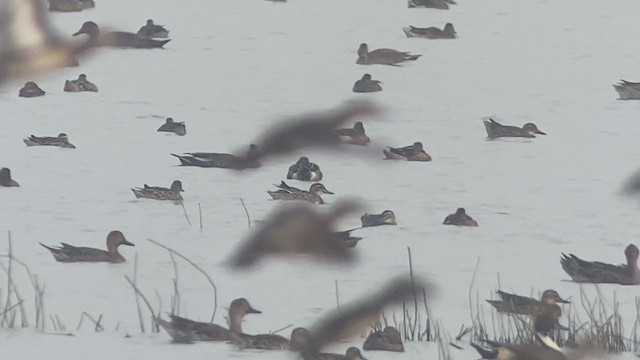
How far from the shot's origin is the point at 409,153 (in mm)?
14812

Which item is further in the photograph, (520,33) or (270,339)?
(520,33)

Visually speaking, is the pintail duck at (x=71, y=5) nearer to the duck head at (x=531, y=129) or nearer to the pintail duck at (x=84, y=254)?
the duck head at (x=531, y=129)

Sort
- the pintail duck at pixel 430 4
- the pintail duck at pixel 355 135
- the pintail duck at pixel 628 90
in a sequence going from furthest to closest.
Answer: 1. the pintail duck at pixel 430 4
2. the pintail duck at pixel 628 90
3. the pintail duck at pixel 355 135

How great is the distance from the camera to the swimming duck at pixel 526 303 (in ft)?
27.0

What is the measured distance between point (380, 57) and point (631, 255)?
32.8ft

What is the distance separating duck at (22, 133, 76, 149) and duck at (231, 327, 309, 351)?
295 inches

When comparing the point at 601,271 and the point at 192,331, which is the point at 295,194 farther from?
the point at 192,331

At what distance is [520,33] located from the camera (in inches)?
877

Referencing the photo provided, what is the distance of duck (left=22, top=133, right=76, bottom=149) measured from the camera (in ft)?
48.5

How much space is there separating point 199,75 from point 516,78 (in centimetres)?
352

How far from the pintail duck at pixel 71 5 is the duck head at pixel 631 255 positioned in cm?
1410

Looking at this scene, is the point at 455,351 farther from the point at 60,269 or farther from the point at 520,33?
the point at 520,33

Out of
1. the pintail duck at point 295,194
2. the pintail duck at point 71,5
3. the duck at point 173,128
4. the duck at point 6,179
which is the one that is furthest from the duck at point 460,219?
the pintail duck at point 71,5

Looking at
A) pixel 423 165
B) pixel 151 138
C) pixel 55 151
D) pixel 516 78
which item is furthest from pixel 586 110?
pixel 55 151
